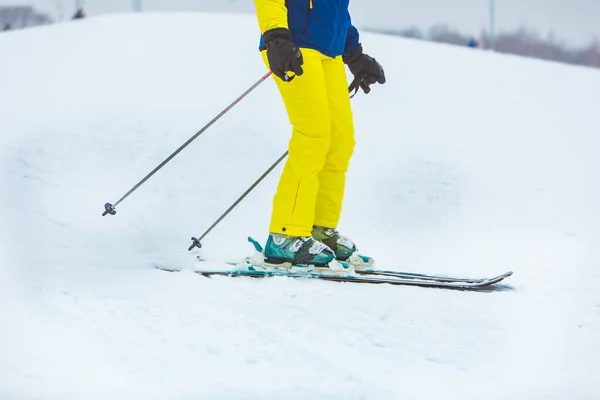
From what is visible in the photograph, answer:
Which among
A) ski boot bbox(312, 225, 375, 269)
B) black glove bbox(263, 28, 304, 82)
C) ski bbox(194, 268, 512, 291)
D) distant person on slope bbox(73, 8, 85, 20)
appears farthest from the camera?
distant person on slope bbox(73, 8, 85, 20)

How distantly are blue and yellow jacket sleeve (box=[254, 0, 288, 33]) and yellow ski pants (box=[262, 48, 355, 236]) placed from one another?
206 millimetres

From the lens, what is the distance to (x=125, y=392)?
2051 millimetres

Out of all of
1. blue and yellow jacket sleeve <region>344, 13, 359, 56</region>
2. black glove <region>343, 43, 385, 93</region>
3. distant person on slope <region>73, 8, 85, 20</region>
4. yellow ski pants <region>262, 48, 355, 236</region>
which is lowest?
yellow ski pants <region>262, 48, 355, 236</region>

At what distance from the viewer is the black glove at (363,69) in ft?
12.6

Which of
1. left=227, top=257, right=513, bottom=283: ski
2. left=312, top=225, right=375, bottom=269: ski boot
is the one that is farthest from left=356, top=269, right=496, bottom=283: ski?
left=312, top=225, right=375, bottom=269: ski boot

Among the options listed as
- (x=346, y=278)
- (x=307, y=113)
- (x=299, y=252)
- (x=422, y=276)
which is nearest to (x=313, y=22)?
(x=307, y=113)

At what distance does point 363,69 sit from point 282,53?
37.1 inches

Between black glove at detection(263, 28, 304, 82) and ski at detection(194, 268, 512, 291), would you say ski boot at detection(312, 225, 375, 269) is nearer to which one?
ski at detection(194, 268, 512, 291)

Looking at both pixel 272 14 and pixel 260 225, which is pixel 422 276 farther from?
pixel 260 225

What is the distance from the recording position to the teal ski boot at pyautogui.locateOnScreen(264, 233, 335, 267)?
3.30m

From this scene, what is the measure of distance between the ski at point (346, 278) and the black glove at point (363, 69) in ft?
3.72

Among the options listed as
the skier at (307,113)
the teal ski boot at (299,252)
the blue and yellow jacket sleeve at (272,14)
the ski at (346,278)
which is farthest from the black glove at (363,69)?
the ski at (346,278)

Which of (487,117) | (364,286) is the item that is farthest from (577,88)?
(364,286)

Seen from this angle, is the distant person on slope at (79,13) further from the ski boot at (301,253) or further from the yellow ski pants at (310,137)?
the ski boot at (301,253)
